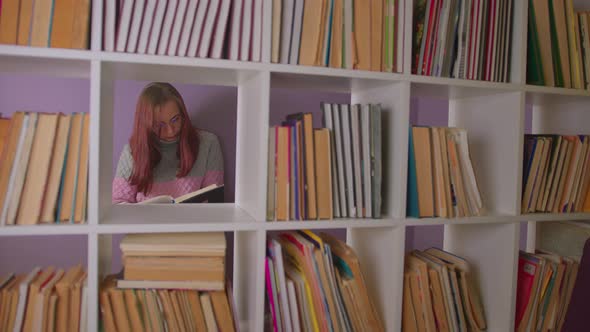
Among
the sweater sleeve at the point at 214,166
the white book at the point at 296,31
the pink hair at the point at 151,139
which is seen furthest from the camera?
the sweater sleeve at the point at 214,166

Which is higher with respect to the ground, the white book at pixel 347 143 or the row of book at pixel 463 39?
the row of book at pixel 463 39

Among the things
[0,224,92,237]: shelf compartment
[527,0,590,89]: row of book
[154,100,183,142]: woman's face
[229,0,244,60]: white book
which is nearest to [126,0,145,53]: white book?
[229,0,244,60]: white book

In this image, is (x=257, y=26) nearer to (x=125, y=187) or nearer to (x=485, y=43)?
(x=485, y=43)

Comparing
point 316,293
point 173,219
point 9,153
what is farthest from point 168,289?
point 9,153

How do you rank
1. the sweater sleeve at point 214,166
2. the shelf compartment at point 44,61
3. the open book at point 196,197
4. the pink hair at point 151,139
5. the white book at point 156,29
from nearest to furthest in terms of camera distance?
the shelf compartment at point 44,61 < the white book at point 156,29 < the open book at point 196,197 < the pink hair at point 151,139 < the sweater sleeve at point 214,166

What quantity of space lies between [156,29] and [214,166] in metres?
1.79

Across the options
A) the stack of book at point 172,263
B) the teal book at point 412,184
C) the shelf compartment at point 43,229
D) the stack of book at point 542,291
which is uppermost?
the teal book at point 412,184

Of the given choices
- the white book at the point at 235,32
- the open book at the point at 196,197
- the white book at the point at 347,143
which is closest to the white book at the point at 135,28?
the white book at the point at 235,32

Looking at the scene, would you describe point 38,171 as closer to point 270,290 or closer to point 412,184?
point 270,290

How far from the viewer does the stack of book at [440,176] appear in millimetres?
1331

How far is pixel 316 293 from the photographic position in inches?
49.3

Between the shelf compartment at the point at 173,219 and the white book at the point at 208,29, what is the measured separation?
1.46 ft

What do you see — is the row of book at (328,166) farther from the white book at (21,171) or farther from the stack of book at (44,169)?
the white book at (21,171)

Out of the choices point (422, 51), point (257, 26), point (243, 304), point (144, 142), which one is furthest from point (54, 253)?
point (422, 51)
